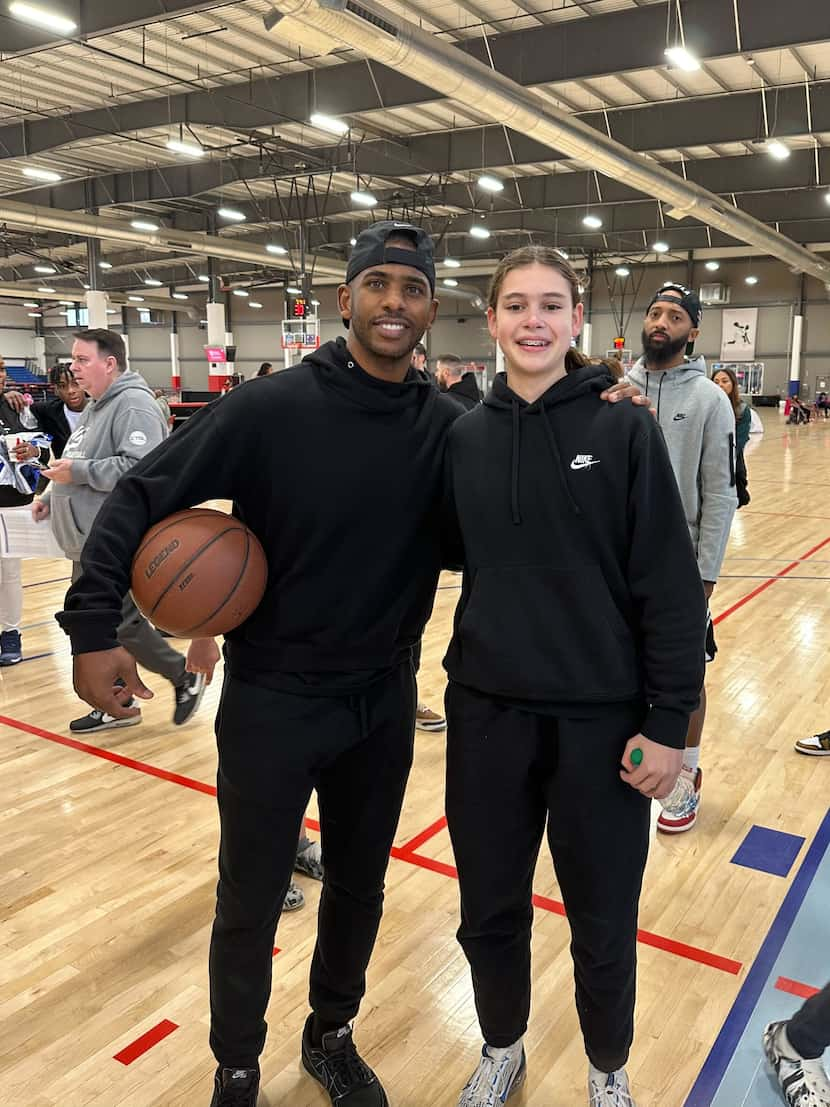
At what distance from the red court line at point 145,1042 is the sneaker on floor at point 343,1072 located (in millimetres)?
415

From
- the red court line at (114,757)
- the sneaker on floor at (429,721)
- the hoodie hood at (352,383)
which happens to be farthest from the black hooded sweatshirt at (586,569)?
the sneaker on floor at (429,721)

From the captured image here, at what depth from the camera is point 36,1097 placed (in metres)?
2.19

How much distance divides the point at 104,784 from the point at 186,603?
2.35 meters

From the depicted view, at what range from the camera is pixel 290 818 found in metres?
1.96

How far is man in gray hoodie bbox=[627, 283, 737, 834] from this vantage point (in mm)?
3273

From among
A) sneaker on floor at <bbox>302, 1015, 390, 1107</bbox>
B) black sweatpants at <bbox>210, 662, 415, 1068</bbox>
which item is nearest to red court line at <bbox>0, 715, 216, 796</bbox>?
sneaker on floor at <bbox>302, 1015, 390, 1107</bbox>

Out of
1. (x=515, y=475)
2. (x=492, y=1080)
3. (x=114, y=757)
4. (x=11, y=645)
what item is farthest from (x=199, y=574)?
(x=11, y=645)

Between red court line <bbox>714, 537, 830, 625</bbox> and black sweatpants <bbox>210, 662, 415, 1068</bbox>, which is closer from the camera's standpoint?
black sweatpants <bbox>210, 662, 415, 1068</bbox>

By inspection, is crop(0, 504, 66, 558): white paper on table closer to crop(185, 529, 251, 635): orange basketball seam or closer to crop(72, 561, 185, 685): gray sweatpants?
crop(72, 561, 185, 685): gray sweatpants

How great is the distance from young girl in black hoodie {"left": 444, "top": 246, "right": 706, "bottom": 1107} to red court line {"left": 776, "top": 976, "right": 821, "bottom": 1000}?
2.71 feet

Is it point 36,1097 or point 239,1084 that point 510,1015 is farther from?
point 36,1097

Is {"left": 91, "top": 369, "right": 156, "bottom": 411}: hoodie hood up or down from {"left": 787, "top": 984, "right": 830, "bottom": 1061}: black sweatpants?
up

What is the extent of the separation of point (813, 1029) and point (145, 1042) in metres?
1.67

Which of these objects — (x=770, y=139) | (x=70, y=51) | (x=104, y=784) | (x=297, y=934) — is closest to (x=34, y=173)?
(x=70, y=51)
